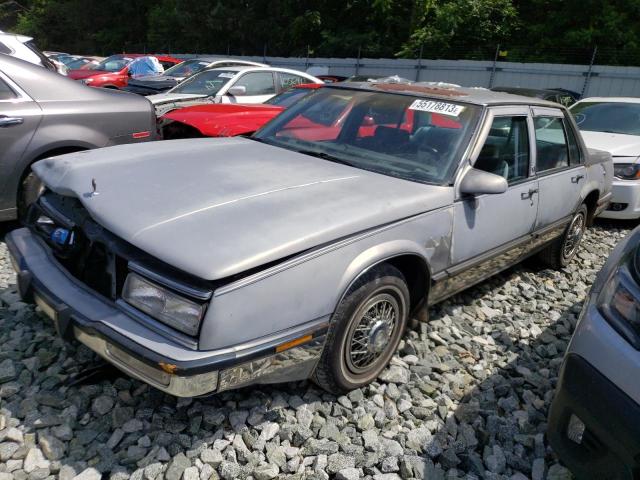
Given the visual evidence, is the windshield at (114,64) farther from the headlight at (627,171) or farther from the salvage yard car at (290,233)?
the headlight at (627,171)

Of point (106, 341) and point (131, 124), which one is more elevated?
point (131, 124)

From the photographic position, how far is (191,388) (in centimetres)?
192

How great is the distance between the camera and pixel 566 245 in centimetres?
461

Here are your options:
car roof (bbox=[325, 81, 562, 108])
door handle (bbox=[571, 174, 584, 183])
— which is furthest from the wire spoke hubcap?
door handle (bbox=[571, 174, 584, 183])

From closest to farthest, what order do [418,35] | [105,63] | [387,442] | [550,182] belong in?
1. [387,442]
2. [550,182]
3. [105,63]
4. [418,35]

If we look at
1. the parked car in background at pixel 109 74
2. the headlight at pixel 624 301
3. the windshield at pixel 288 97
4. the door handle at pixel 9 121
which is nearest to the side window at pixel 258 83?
the windshield at pixel 288 97

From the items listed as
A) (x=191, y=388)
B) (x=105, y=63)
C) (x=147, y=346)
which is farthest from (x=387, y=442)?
(x=105, y=63)

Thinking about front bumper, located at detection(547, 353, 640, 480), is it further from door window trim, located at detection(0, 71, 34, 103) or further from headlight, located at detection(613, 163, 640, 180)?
headlight, located at detection(613, 163, 640, 180)

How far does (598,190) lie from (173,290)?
169 inches

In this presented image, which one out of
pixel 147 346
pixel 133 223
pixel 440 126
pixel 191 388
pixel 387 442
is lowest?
pixel 387 442

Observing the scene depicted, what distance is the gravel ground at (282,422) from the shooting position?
2186 mm

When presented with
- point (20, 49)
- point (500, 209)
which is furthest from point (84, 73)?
point (500, 209)

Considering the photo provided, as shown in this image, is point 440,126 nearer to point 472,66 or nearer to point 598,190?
point 598,190

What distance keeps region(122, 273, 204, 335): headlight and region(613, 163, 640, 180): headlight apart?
19.1 feet
